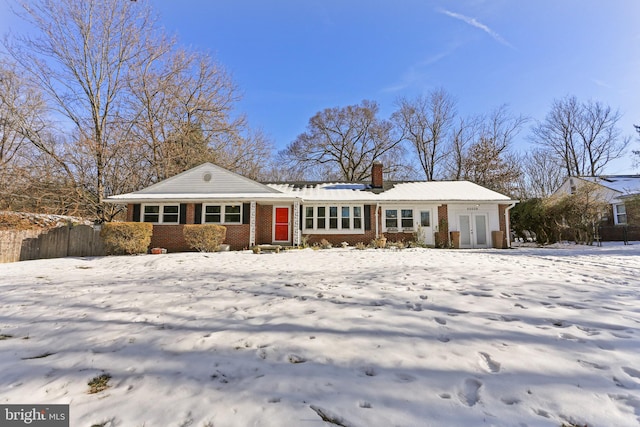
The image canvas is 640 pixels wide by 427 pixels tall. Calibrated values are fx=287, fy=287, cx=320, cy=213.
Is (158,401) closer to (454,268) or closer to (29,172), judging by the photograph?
(454,268)

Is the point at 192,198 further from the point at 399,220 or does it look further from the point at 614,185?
the point at 614,185

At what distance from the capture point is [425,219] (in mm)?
15820

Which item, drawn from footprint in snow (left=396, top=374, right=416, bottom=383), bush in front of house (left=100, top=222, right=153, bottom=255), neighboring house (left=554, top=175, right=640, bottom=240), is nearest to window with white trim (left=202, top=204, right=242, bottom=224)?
bush in front of house (left=100, top=222, right=153, bottom=255)

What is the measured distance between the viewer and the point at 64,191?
613 inches

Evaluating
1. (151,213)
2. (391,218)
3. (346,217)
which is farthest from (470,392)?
(151,213)

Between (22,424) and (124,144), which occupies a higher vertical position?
(124,144)

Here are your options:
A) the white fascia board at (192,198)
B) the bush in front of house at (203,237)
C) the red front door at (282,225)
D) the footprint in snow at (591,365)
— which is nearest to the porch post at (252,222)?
the white fascia board at (192,198)

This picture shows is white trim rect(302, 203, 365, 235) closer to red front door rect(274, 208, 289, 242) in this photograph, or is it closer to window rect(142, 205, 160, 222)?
red front door rect(274, 208, 289, 242)

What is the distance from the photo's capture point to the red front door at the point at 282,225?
14977mm

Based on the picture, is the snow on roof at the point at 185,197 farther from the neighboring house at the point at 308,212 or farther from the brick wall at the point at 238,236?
the brick wall at the point at 238,236

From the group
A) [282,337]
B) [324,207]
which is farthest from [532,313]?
[324,207]

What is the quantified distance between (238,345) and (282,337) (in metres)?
0.43

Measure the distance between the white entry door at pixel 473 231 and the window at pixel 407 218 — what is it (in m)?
2.63

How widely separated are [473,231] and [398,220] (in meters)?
4.09
